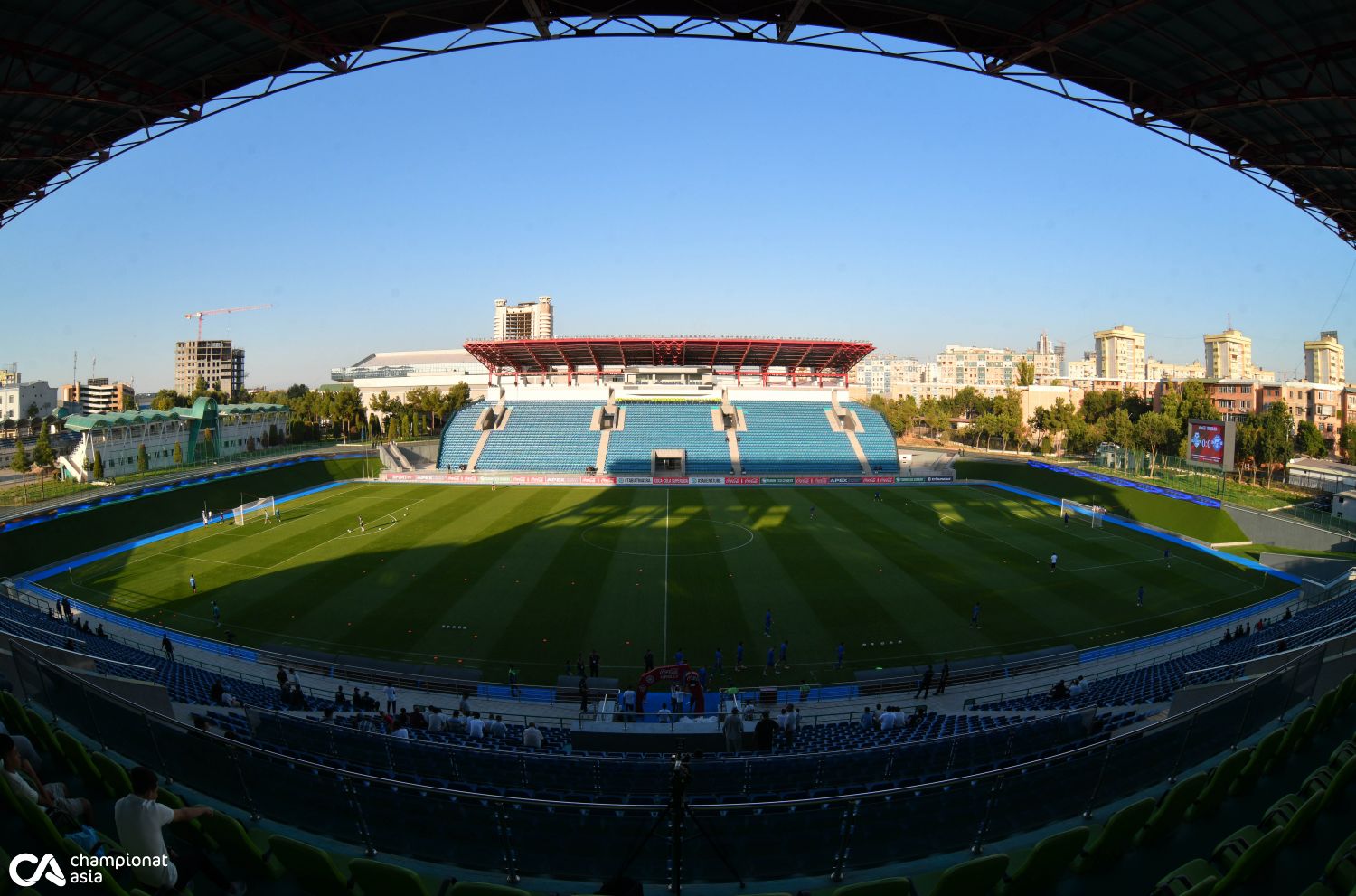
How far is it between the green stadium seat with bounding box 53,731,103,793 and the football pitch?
12.8 metres

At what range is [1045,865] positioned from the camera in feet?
16.7

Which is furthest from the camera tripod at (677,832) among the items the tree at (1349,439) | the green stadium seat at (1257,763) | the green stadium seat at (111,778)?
the tree at (1349,439)

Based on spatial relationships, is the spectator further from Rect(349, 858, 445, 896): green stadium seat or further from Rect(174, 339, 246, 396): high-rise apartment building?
Rect(174, 339, 246, 396): high-rise apartment building

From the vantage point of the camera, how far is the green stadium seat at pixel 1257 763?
652 centimetres

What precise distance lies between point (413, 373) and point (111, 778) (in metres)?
115

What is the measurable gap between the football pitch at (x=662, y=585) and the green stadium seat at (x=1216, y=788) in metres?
12.9

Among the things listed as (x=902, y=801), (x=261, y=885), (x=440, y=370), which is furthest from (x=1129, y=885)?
(x=440, y=370)

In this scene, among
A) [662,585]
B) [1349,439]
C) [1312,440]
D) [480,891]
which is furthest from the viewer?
[1349,439]

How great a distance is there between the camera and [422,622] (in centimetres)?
2258

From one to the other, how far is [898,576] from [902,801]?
2289 cm

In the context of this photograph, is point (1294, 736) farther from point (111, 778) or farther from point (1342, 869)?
point (111, 778)

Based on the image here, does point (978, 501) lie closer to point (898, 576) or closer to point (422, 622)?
point (898, 576)

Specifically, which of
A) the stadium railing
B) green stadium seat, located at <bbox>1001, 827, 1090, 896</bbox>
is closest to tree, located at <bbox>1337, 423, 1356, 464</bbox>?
the stadium railing

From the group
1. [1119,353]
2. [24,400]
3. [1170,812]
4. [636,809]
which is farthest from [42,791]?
[1119,353]
